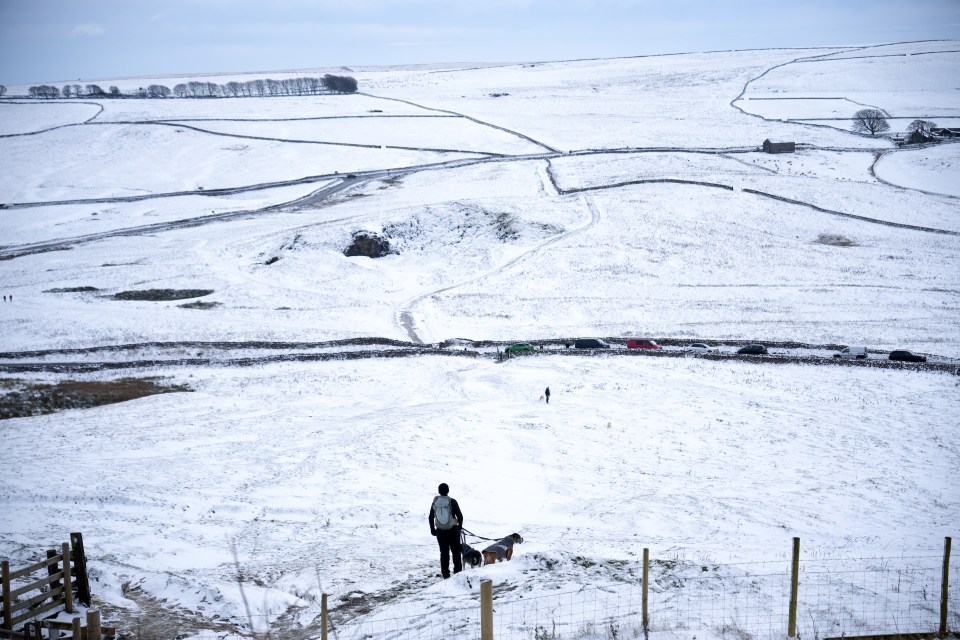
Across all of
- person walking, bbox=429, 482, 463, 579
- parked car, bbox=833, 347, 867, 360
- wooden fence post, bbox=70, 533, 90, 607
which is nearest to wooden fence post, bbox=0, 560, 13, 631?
wooden fence post, bbox=70, 533, 90, 607

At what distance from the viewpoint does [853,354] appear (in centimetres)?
3653

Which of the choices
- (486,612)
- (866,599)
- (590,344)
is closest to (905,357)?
(590,344)

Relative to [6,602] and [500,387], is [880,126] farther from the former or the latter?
[6,602]

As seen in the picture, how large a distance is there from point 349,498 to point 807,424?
15.7m

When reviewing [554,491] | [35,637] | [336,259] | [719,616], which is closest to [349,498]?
[554,491]

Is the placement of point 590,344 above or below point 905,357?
above

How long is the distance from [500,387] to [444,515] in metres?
18.5

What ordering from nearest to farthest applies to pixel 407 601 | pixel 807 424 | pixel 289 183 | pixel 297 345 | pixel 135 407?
pixel 407 601, pixel 807 424, pixel 135 407, pixel 297 345, pixel 289 183

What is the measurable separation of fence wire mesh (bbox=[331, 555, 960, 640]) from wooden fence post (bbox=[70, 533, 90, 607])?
4.39m

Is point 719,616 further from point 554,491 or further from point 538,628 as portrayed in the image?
point 554,491

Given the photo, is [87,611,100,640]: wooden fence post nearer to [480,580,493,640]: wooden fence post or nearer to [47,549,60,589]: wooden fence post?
Result: [47,549,60,589]: wooden fence post

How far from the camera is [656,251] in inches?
2462

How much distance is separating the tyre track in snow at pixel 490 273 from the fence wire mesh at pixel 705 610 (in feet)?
99.8

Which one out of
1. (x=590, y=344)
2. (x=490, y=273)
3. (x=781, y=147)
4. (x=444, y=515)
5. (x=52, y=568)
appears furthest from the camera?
(x=781, y=147)
